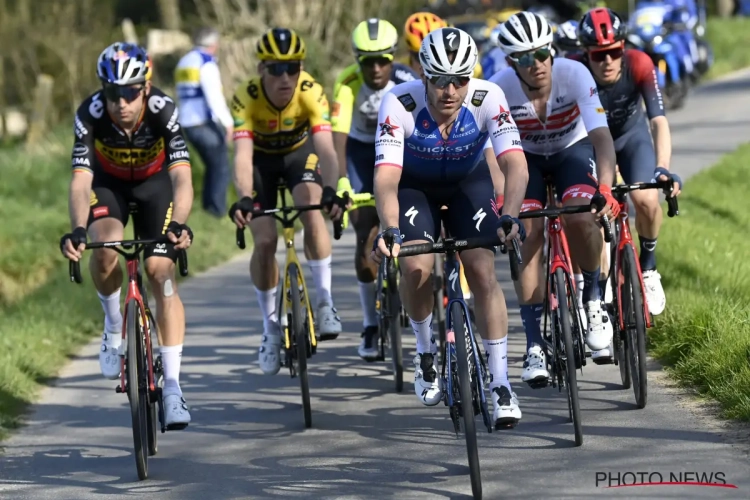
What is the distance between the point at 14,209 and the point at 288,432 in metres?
10.7

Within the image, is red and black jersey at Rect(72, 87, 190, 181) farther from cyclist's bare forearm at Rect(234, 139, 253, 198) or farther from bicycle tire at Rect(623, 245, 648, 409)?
bicycle tire at Rect(623, 245, 648, 409)

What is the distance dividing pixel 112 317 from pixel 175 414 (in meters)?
1.17

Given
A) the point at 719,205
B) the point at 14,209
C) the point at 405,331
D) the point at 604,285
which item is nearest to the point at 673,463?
the point at 604,285

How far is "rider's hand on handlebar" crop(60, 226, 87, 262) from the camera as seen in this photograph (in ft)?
22.6

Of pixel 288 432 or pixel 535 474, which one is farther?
pixel 288 432

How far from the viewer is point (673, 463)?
616 centimetres

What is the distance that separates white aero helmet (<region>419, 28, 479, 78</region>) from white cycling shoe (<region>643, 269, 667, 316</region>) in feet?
7.80

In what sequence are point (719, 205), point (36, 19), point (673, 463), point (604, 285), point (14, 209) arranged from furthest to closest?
point (36, 19), point (14, 209), point (719, 205), point (604, 285), point (673, 463)

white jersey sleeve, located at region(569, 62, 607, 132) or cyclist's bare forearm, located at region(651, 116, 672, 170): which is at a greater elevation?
white jersey sleeve, located at region(569, 62, 607, 132)

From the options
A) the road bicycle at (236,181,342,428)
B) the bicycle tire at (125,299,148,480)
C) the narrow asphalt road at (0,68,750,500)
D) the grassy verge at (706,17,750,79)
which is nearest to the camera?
the narrow asphalt road at (0,68,750,500)

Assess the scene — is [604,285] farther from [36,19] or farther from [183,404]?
[36,19]

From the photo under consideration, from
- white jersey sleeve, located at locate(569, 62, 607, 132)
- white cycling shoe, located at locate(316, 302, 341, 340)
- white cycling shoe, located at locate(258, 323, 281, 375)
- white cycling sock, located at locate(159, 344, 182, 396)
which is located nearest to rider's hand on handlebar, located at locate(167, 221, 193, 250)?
white cycling sock, located at locate(159, 344, 182, 396)

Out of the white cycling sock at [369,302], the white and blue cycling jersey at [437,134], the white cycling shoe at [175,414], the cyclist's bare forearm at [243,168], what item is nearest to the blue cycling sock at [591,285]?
the white and blue cycling jersey at [437,134]

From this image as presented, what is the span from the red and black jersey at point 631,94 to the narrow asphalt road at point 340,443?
162cm
